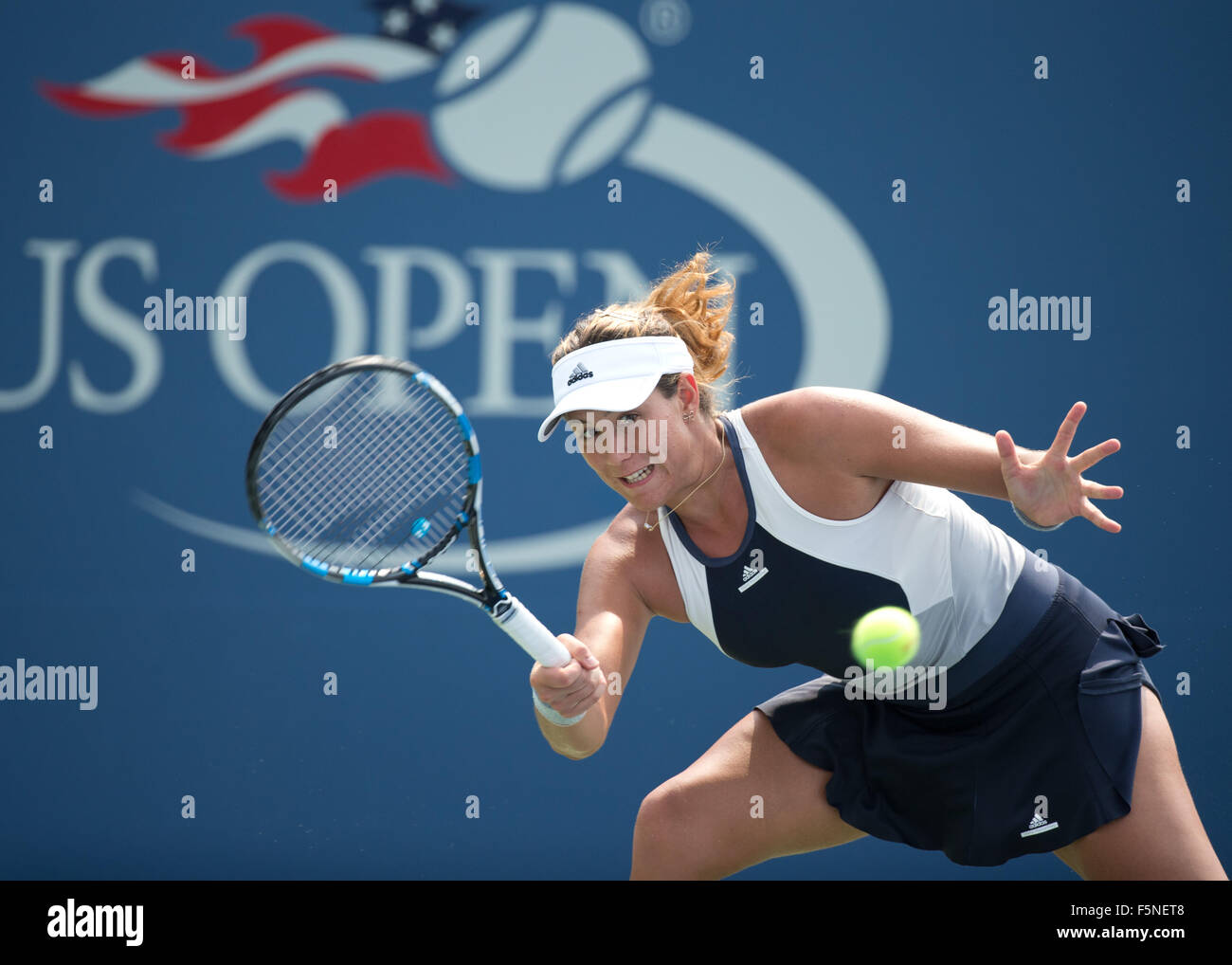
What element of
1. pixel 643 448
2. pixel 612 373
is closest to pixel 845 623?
pixel 643 448

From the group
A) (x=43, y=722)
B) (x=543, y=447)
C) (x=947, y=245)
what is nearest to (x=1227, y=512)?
(x=947, y=245)

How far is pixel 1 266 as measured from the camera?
4.01m

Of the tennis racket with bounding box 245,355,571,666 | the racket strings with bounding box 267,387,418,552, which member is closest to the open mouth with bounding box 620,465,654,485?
the tennis racket with bounding box 245,355,571,666

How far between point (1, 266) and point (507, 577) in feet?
6.30

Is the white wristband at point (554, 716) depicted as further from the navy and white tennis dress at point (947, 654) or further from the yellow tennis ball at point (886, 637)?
the yellow tennis ball at point (886, 637)

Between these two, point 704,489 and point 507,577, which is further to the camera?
point 507,577

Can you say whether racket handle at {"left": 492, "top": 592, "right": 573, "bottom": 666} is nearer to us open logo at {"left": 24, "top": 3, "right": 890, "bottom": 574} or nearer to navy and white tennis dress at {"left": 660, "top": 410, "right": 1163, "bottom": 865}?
navy and white tennis dress at {"left": 660, "top": 410, "right": 1163, "bottom": 865}

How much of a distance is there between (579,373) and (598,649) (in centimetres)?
51

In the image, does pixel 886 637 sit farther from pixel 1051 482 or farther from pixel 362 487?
pixel 362 487

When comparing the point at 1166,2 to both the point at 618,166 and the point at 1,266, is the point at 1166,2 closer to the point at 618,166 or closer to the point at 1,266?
the point at 618,166

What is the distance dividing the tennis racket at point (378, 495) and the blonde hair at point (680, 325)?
0.31m

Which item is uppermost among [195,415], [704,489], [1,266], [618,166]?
[618,166]

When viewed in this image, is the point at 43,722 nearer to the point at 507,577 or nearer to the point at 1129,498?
the point at 507,577

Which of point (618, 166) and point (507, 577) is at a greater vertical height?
point (618, 166)
